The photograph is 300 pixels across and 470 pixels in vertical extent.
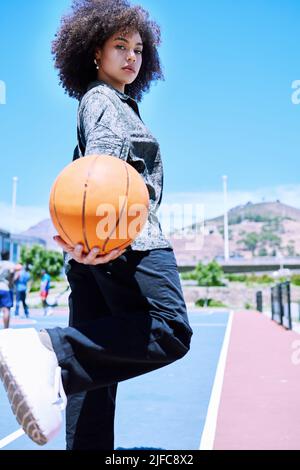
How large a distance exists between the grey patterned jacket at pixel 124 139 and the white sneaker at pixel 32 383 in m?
0.54

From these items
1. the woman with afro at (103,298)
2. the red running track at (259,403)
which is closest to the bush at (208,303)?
the red running track at (259,403)

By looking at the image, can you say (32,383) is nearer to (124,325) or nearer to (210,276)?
(124,325)

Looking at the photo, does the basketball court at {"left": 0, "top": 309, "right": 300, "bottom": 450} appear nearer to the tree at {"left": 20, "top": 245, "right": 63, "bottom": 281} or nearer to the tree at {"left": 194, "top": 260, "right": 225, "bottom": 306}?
the tree at {"left": 194, "top": 260, "right": 225, "bottom": 306}

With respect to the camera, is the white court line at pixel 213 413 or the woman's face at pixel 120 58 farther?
the white court line at pixel 213 413

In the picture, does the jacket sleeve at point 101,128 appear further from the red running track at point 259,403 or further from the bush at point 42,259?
the bush at point 42,259

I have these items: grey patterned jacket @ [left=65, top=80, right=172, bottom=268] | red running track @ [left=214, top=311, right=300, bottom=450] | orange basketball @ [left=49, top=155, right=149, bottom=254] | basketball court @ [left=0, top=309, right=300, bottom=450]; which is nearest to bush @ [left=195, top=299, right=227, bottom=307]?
red running track @ [left=214, top=311, right=300, bottom=450]

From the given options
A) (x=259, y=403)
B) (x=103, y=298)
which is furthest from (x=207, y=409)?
(x=103, y=298)

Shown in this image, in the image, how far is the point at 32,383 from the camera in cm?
168

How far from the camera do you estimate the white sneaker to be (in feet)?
5.45

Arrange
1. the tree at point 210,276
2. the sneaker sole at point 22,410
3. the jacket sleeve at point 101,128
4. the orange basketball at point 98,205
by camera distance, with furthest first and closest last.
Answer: the tree at point 210,276
the jacket sleeve at point 101,128
the orange basketball at point 98,205
the sneaker sole at point 22,410

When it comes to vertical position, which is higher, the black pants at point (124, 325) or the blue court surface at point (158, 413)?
the black pants at point (124, 325)

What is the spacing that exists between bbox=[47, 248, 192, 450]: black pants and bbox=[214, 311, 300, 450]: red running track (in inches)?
62.1

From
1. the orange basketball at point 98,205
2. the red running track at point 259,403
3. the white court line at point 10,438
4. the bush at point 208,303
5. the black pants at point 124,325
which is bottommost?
the bush at point 208,303

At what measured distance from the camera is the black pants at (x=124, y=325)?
5.90 ft
